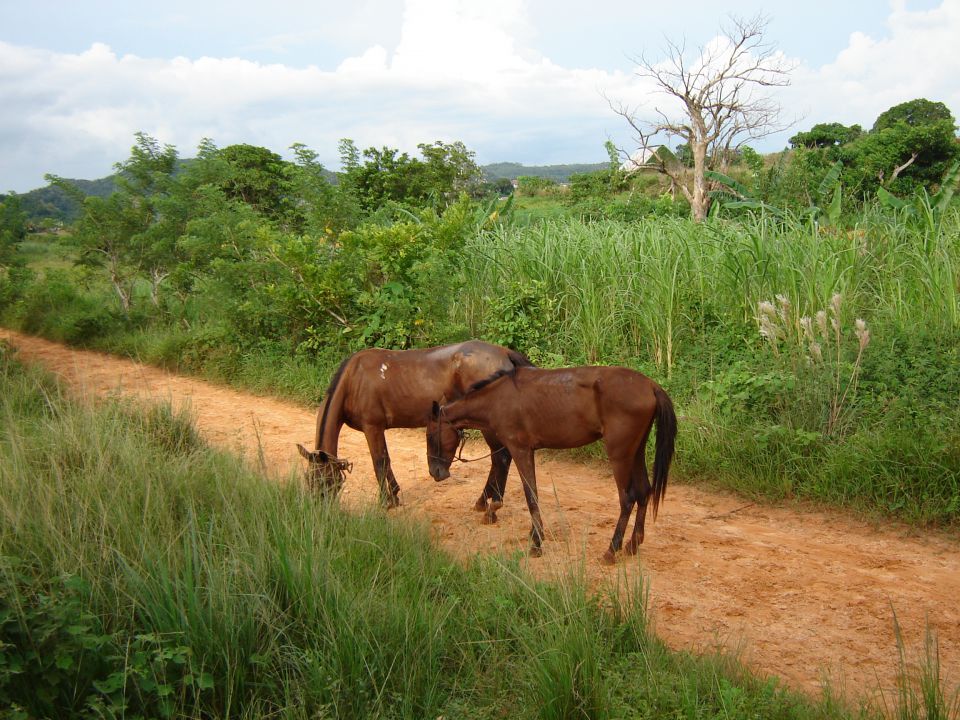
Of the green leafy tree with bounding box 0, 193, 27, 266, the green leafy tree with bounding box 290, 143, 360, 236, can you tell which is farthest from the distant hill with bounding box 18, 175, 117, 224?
the green leafy tree with bounding box 290, 143, 360, 236

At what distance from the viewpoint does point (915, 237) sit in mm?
7918

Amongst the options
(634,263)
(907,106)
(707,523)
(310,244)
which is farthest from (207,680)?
(907,106)

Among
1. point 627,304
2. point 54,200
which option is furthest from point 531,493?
point 54,200

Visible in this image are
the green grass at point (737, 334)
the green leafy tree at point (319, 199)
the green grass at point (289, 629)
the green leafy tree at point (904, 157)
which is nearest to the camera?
the green grass at point (289, 629)

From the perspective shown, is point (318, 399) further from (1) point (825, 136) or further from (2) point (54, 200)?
(2) point (54, 200)

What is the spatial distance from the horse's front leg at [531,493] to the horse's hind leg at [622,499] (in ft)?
1.45

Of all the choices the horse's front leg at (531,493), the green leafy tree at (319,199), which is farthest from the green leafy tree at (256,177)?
the horse's front leg at (531,493)

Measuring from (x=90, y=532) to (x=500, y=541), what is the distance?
8.66 feet

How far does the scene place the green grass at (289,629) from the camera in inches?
113

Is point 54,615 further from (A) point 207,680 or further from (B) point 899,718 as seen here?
(B) point 899,718

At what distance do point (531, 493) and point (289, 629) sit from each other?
2.06 m

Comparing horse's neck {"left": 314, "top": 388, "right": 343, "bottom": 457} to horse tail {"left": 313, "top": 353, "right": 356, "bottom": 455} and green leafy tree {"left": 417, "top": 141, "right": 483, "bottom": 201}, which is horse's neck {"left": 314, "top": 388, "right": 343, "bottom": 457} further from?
green leafy tree {"left": 417, "top": 141, "right": 483, "bottom": 201}

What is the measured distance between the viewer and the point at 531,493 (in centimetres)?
495

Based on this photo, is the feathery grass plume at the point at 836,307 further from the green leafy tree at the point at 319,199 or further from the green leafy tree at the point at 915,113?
the green leafy tree at the point at 915,113
